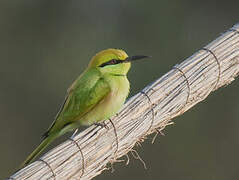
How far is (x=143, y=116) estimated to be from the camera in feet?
9.46

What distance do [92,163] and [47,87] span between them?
4541 mm

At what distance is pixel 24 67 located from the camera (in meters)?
7.19

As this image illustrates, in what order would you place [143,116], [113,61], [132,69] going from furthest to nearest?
[132,69], [113,61], [143,116]

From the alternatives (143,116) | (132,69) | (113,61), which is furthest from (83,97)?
(132,69)

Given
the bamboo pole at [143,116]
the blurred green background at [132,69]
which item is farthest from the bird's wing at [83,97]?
the blurred green background at [132,69]

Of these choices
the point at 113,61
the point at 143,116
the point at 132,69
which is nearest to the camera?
the point at 143,116

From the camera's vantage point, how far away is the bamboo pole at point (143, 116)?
2.52 metres

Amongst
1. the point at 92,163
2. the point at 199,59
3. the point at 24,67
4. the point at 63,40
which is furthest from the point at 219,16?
the point at 92,163

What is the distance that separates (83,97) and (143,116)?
324 millimetres

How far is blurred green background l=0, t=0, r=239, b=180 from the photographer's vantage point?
21.8 feet

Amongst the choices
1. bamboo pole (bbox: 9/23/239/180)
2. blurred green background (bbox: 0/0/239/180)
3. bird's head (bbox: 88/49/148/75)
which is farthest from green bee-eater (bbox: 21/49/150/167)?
blurred green background (bbox: 0/0/239/180)

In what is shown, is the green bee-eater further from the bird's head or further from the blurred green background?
the blurred green background

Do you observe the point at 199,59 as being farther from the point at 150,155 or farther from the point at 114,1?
the point at 114,1

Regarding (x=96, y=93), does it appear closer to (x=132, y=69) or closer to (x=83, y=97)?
(x=83, y=97)
